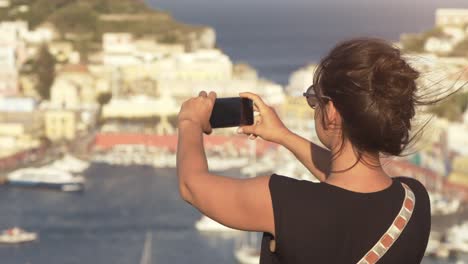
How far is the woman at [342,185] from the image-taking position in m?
0.79

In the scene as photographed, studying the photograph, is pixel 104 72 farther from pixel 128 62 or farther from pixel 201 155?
pixel 201 155

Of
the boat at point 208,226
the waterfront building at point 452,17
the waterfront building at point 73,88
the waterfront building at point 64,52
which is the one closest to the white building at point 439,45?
the waterfront building at point 452,17

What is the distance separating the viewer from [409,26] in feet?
117

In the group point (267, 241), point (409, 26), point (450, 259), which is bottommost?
point (409, 26)

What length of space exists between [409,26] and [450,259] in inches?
1027

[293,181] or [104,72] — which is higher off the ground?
[293,181]

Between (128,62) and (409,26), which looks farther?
(409,26)

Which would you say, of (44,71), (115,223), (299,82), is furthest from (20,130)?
(115,223)

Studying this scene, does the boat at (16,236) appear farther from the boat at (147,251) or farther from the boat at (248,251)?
the boat at (248,251)

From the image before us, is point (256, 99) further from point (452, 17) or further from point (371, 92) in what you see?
point (452, 17)

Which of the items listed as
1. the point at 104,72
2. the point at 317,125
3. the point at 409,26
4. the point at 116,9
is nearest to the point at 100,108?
the point at 104,72

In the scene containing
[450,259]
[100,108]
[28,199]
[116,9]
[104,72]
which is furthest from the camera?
[116,9]

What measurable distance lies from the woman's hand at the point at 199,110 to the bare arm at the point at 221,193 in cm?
1

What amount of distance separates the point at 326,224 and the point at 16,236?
1052 centimetres
